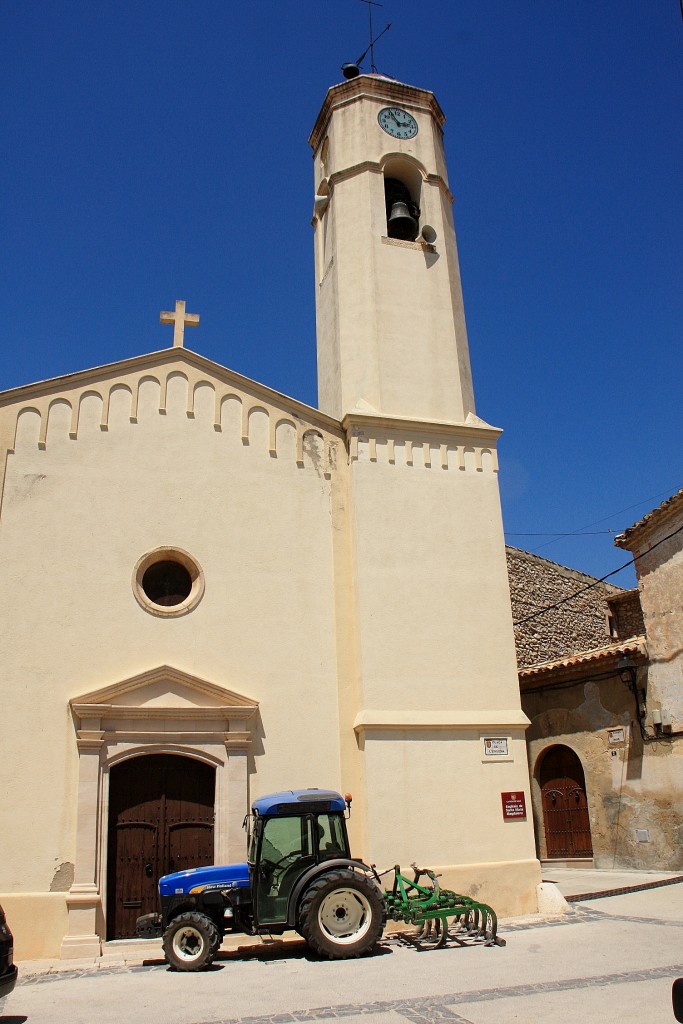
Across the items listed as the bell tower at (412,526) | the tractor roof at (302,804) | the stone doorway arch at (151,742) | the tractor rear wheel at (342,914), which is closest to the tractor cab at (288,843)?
the tractor roof at (302,804)

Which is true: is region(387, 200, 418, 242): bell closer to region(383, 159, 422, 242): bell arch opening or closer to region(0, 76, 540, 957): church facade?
region(383, 159, 422, 242): bell arch opening

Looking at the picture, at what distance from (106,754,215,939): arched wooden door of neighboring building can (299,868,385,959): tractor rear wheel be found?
263 centimetres

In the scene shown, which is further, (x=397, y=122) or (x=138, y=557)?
(x=397, y=122)

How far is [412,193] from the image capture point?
16.0 meters

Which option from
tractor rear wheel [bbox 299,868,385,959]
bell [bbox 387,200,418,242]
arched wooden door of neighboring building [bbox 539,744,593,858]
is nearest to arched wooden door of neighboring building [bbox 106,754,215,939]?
tractor rear wheel [bbox 299,868,385,959]

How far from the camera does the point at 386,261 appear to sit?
14.6 metres

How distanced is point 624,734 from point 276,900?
9.16m

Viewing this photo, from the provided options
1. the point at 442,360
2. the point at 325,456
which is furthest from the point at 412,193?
the point at 325,456

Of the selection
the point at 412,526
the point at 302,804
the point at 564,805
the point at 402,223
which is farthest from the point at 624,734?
the point at 402,223

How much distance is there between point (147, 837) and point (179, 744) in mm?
1208

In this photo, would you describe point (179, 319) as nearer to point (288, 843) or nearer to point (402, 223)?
point (402, 223)

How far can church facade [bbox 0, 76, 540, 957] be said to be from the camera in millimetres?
10624

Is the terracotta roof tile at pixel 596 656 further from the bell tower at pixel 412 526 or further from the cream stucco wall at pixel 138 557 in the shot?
the cream stucco wall at pixel 138 557

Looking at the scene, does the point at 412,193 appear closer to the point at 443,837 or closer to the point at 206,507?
the point at 206,507
